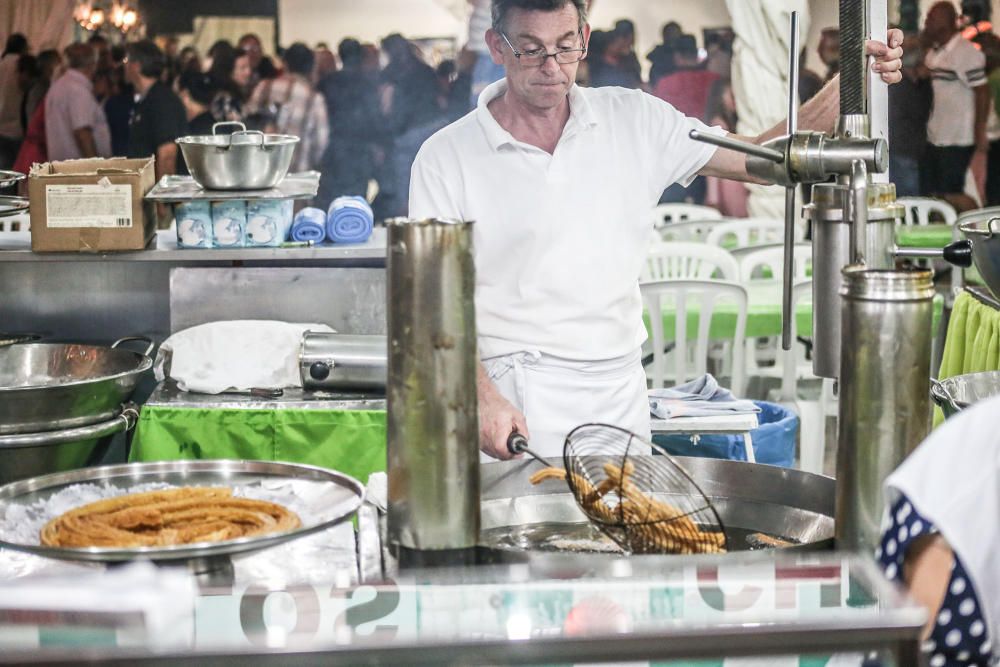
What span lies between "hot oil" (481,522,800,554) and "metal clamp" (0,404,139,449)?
172 cm

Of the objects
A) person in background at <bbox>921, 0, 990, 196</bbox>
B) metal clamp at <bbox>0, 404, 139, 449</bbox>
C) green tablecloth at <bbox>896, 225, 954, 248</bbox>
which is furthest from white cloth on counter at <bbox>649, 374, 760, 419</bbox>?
person in background at <bbox>921, 0, 990, 196</bbox>

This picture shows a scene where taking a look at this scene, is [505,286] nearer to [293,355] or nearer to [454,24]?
[293,355]

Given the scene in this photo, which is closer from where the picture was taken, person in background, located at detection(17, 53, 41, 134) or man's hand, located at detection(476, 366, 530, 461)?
man's hand, located at detection(476, 366, 530, 461)

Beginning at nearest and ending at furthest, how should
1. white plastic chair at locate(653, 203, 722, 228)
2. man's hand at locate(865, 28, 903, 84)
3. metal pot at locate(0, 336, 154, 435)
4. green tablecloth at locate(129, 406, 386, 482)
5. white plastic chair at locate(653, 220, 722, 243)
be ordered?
man's hand at locate(865, 28, 903, 84), metal pot at locate(0, 336, 154, 435), green tablecloth at locate(129, 406, 386, 482), white plastic chair at locate(653, 220, 722, 243), white plastic chair at locate(653, 203, 722, 228)

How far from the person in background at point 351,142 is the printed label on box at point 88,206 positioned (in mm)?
3667

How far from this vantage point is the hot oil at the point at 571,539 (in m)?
1.43

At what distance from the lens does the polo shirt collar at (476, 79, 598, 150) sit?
2.49m

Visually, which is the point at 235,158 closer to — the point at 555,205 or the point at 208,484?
the point at 555,205

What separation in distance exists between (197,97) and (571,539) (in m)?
6.29

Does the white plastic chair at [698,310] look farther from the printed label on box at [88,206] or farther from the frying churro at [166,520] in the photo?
the frying churro at [166,520]

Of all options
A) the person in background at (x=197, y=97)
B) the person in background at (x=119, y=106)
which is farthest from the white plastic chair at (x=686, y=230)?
the person in background at (x=119, y=106)

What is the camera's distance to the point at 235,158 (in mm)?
3287

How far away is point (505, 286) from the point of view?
2.50m

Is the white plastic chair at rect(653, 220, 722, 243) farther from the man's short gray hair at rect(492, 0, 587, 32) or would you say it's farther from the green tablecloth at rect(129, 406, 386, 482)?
the man's short gray hair at rect(492, 0, 587, 32)
